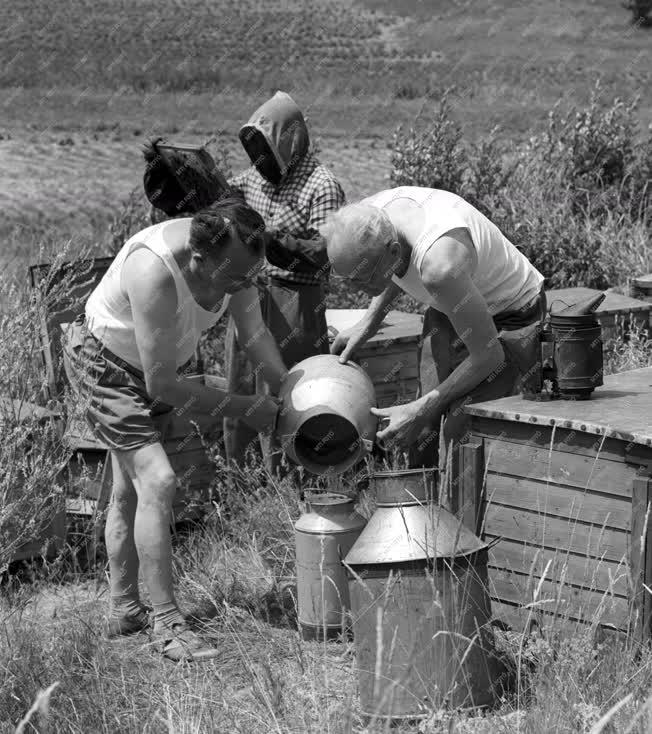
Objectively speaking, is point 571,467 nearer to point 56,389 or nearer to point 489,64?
point 56,389

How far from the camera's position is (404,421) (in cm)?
435

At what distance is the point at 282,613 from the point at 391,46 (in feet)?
166

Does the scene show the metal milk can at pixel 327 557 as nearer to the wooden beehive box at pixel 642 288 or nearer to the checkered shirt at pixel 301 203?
the checkered shirt at pixel 301 203

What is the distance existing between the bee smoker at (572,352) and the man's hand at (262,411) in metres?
1.08

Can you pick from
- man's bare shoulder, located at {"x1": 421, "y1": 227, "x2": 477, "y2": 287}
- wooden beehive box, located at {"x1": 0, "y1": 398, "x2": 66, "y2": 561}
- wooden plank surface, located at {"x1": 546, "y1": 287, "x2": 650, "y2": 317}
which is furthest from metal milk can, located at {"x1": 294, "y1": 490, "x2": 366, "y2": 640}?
wooden plank surface, located at {"x1": 546, "y1": 287, "x2": 650, "y2": 317}

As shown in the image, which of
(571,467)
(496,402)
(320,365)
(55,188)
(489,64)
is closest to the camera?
(571,467)

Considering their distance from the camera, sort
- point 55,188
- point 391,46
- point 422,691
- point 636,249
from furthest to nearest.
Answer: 1. point 391,46
2. point 55,188
3. point 636,249
4. point 422,691

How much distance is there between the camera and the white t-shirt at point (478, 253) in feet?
13.1

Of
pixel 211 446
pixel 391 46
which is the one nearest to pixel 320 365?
pixel 211 446

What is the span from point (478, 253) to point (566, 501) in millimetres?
1023

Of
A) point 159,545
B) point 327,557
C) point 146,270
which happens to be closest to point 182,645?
point 159,545

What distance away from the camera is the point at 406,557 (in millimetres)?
3451

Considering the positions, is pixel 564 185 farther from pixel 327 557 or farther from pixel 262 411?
pixel 327 557

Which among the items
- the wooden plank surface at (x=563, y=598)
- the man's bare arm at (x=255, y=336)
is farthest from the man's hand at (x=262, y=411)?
the wooden plank surface at (x=563, y=598)
